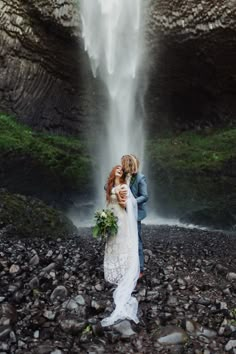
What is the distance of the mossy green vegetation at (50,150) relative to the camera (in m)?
15.1

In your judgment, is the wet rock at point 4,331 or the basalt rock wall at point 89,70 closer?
the wet rock at point 4,331

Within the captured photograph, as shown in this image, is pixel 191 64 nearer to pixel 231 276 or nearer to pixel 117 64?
pixel 117 64

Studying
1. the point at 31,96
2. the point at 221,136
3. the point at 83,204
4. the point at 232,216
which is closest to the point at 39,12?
the point at 31,96

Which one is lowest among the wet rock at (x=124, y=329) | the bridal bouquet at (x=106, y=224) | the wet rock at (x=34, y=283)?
the wet rock at (x=124, y=329)

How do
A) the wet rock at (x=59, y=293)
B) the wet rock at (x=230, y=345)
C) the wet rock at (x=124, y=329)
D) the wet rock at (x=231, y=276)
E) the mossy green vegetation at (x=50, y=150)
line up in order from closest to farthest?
the wet rock at (x=230, y=345)
the wet rock at (x=124, y=329)
the wet rock at (x=59, y=293)
the wet rock at (x=231, y=276)
the mossy green vegetation at (x=50, y=150)

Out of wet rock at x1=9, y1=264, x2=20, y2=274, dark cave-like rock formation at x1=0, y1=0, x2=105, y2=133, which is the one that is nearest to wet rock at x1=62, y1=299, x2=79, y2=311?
wet rock at x1=9, y1=264, x2=20, y2=274

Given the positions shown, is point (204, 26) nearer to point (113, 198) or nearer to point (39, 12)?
point (39, 12)

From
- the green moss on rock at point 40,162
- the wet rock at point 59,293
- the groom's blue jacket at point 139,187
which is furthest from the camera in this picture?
the green moss on rock at point 40,162

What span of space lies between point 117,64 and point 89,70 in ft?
4.31

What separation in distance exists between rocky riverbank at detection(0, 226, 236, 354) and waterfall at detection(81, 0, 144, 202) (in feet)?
32.1

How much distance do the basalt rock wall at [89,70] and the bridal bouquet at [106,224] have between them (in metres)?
12.1

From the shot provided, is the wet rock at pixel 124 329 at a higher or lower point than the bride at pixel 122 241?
lower

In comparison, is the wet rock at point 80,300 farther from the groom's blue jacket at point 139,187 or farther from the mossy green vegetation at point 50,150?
the mossy green vegetation at point 50,150

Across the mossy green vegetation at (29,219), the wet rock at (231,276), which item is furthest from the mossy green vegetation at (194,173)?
the wet rock at (231,276)
